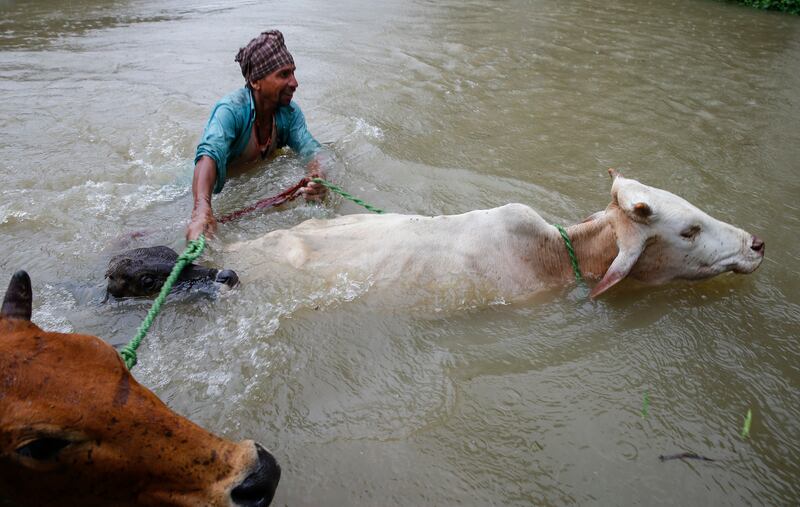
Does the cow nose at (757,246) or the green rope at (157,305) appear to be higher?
the cow nose at (757,246)

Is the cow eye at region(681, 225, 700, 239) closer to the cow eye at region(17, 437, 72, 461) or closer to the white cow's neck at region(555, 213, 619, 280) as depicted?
the white cow's neck at region(555, 213, 619, 280)

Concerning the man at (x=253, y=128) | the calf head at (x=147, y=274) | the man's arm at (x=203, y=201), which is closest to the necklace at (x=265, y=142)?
the man at (x=253, y=128)

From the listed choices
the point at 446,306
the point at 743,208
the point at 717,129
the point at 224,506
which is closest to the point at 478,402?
the point at 446,306

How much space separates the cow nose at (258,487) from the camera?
1836 millimetres

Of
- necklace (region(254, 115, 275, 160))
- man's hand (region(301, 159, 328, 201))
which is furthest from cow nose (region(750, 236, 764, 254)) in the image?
necklace (region(254, 115, 275, 160))

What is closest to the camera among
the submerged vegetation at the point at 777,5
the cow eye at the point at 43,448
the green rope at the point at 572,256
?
the cow eye at the point at 43,448

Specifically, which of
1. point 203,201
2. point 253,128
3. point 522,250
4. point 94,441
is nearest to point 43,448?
point 94,441

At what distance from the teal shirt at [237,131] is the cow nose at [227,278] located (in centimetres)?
118

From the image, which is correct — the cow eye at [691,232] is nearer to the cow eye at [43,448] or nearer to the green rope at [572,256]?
the green rope at [572,256]

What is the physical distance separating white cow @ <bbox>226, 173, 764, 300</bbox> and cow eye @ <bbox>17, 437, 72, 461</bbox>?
1887mm

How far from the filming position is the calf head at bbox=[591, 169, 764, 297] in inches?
129

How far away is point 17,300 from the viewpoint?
195 centimetres

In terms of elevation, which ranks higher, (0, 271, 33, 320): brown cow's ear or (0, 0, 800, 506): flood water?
(0, 271, 33, 320): brown cow's ear

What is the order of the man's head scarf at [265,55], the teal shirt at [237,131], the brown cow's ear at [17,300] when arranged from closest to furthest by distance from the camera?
1. the brown cow's ear at [17,300]
2. the teal shirt at [237,131]
3. the man's head scarf at [265,55]
